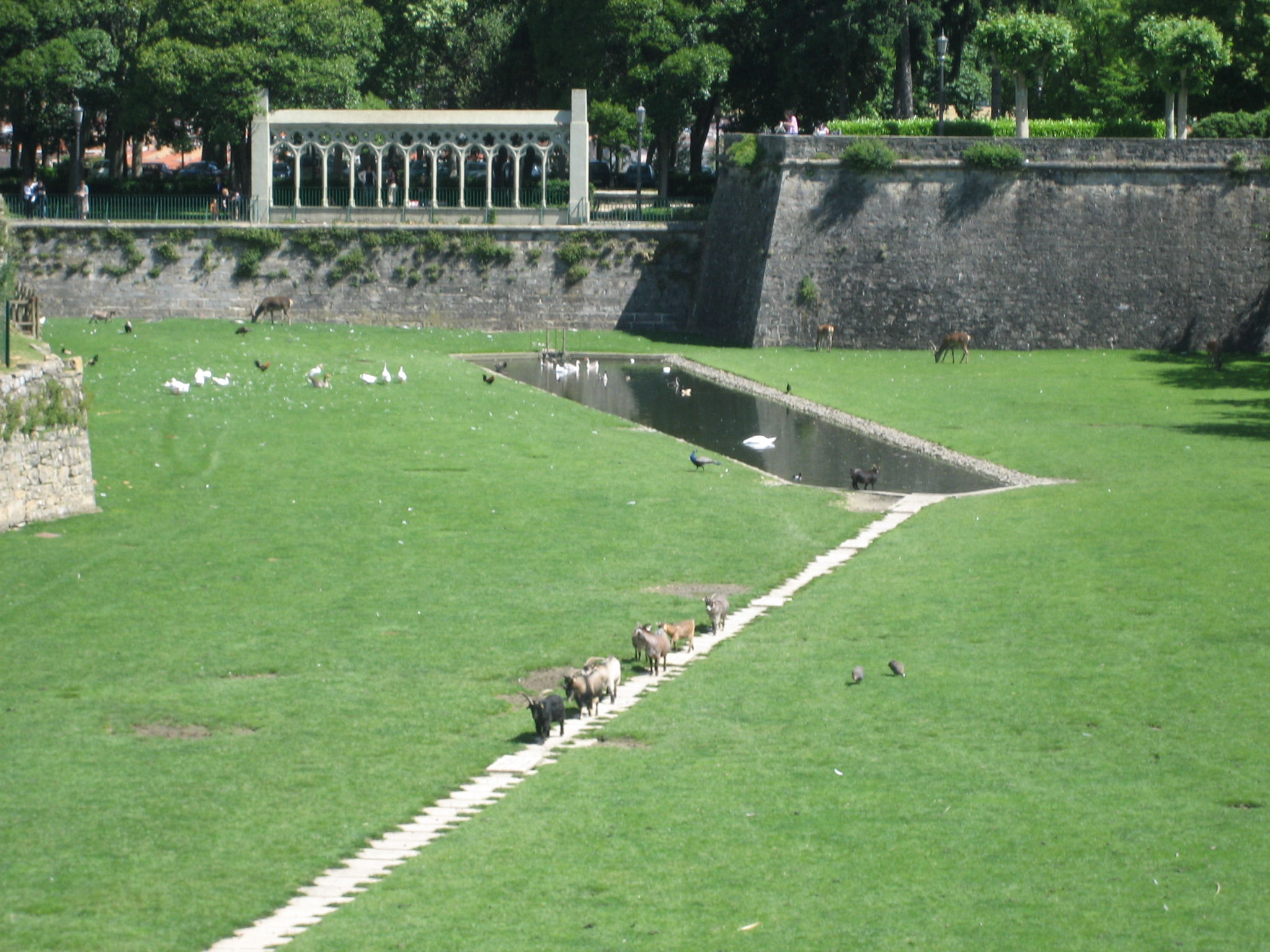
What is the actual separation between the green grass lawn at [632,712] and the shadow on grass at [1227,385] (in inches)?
132

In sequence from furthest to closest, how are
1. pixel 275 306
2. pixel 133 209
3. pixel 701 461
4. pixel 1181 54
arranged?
pixel 133 209
pixel 275 306
pixel 1181 54
pixel 701 461

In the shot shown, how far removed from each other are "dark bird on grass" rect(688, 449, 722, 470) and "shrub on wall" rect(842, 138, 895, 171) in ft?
72.3

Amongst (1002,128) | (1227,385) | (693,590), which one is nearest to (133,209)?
(1002,128)

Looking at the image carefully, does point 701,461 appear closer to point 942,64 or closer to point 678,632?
point 678,632

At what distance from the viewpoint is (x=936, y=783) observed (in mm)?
13320

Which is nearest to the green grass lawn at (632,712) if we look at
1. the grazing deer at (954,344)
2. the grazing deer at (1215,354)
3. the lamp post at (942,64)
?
the grazing deer at (1215,354)

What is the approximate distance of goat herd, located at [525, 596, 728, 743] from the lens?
48.3 feet

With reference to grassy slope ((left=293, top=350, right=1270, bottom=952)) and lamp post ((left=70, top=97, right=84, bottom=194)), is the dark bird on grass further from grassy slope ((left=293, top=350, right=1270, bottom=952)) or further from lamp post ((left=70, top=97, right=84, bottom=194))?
lamp post ((left=70, top=97, right=84, bottom=194))

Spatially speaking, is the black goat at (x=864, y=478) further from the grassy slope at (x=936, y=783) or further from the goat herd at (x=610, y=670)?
the goat herd at (x=610, y=670)

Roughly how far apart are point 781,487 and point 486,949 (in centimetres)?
1928

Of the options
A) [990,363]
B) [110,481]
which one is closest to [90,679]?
[110,481]

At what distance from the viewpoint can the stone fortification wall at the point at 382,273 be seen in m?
54.0

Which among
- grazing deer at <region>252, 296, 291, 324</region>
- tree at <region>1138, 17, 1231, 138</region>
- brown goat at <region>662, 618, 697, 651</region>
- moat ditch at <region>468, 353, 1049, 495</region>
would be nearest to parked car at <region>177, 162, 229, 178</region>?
grazing deer at <region>252, 296, 291, 324</region>

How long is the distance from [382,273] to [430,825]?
145ft
